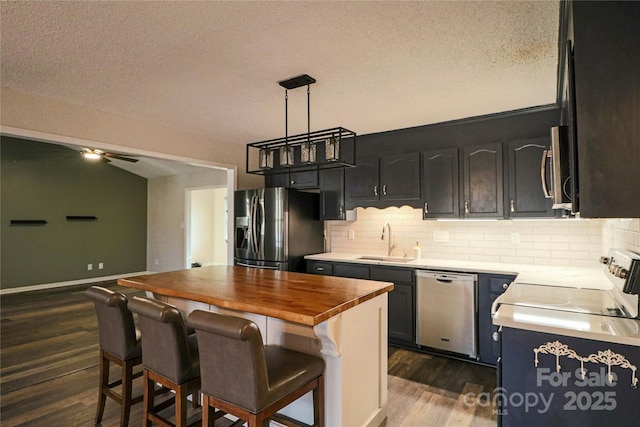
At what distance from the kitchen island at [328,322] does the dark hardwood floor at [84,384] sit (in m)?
0.43

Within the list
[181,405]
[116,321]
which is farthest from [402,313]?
[116,321]

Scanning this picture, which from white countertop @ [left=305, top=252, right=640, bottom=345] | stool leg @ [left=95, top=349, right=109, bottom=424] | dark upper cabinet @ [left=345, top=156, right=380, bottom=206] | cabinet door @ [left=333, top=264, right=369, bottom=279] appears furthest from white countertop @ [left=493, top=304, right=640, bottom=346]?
stool leg @ [left=95, top=349, right=109, bottom=424]

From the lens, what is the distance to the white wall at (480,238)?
10.1ft

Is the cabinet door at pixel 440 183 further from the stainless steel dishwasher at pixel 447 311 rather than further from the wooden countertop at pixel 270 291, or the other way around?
the wooden countertop at pixel 270 291

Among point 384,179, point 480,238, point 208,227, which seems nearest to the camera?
point 480,238

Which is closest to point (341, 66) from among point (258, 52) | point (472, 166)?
point (258, 52)

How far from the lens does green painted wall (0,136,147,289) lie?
6.12 m

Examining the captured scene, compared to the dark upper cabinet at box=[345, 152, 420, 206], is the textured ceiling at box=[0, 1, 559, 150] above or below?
above

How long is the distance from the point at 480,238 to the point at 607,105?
8.06 ft

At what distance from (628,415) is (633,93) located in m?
1.32

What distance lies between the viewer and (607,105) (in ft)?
4.19

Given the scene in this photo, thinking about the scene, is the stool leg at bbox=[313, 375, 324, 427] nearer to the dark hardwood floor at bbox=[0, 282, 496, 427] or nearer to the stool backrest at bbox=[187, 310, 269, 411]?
the stool backrest at bbox=[187, 310, 269, 411]

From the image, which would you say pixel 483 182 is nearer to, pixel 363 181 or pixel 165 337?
pixel 363 181

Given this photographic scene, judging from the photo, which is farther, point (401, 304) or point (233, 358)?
point (401, 304)
